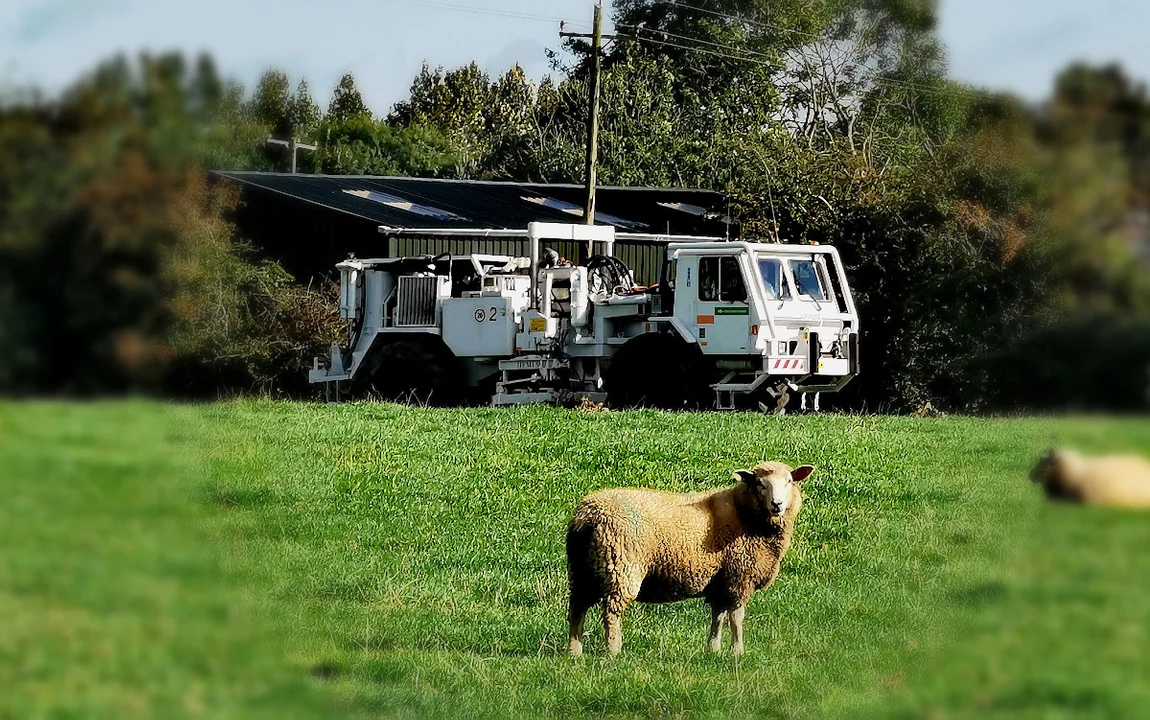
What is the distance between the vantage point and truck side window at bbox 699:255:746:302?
31.0ft

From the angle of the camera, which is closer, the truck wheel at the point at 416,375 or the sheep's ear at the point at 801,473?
the sheep's ear at the point at 801,473

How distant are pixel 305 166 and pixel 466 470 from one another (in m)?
3.55

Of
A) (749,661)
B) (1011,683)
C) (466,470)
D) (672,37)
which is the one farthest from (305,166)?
(466,470)

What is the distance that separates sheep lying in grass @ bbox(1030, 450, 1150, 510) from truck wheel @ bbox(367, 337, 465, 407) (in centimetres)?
934

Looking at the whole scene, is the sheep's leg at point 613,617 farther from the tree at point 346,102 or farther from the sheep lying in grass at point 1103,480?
the sheep lying in grass at point 1103,480

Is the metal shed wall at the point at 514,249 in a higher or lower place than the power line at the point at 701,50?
higher

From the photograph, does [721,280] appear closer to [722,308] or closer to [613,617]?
[722,308]

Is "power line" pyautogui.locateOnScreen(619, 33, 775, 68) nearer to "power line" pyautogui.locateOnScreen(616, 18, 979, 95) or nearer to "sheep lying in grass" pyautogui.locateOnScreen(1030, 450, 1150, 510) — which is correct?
"power line" pyautogui.locateOnScreen(616, 18, 979, 95)

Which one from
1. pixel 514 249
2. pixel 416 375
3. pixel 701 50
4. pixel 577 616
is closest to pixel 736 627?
pixel 577 616

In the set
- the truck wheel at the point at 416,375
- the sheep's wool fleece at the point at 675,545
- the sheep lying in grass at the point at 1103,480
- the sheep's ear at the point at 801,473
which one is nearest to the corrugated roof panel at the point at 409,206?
the truck wheel at the point at 416,375

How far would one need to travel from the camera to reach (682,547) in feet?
9.31

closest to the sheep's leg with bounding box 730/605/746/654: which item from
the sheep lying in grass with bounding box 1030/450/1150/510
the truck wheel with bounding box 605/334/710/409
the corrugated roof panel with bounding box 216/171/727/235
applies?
the sheep lying in grass with bounding box 1030/450/1150/510

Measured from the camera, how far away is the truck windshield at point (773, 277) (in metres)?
9.36

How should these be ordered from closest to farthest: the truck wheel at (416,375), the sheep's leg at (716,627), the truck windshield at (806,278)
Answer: the sheep's leg at (716,627)
the truck windshield at (806,278)
the truck wheel at (416,375)
